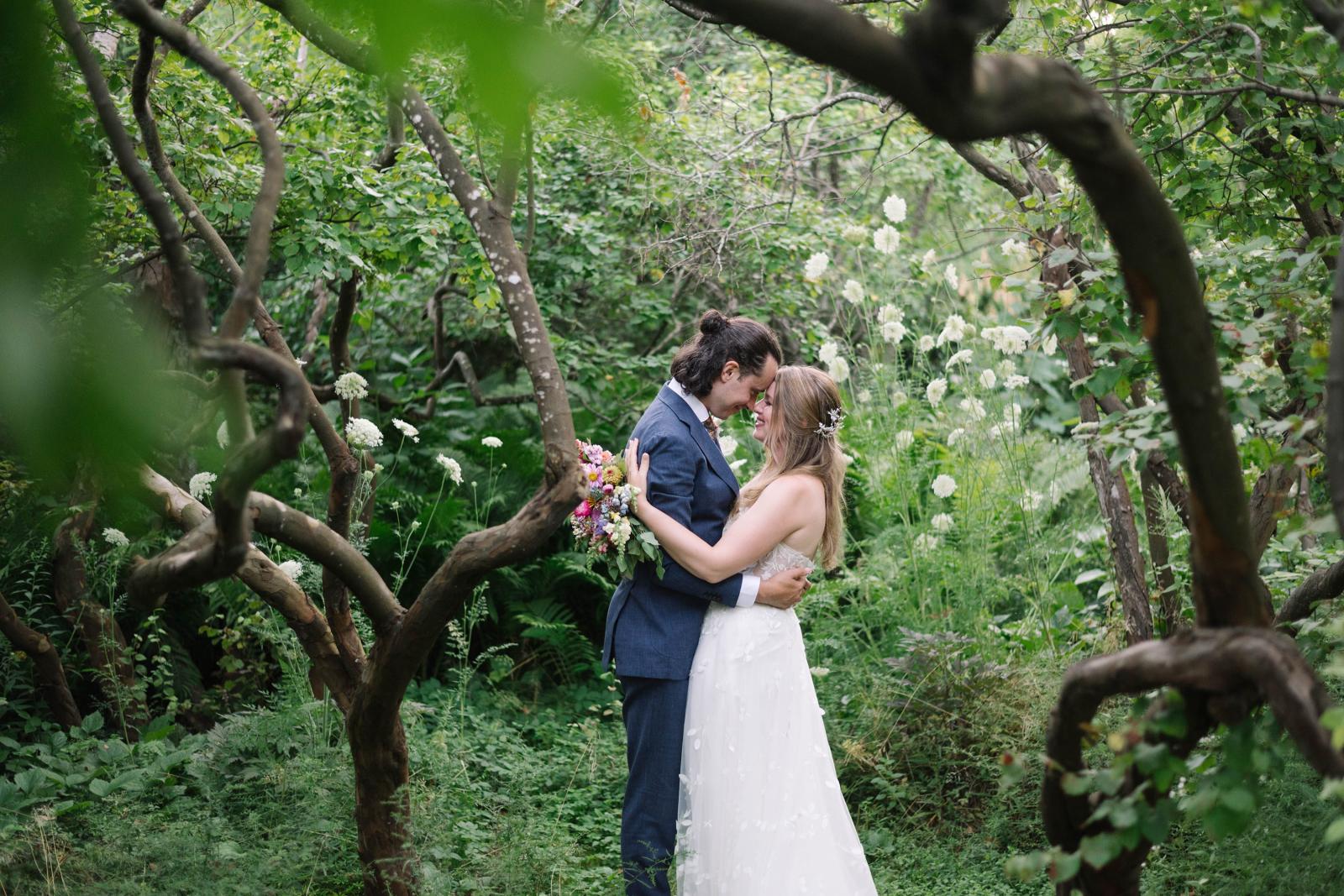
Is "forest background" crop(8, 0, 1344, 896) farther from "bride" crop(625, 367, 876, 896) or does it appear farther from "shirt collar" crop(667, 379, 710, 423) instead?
"shirt collar" crop(667, 379, 710, 423)

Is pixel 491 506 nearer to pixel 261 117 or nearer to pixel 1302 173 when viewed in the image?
pixel 1302 173

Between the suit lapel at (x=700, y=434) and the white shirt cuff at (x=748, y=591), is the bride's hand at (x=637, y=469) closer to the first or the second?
the suit lapel at (x=700, y=434)

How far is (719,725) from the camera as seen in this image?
3.81m

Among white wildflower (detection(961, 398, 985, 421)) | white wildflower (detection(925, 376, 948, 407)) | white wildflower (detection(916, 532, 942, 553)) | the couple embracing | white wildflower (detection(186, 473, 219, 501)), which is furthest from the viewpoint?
white wildflower (detection(916, 532, 942, 553))

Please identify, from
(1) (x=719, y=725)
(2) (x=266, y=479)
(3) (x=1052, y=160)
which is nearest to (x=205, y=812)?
(1) (x=719, y=725)

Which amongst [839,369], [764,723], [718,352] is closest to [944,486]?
[839,369]

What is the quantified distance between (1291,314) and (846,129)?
546 centimetres

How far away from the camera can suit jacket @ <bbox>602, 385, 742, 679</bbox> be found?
3816mm

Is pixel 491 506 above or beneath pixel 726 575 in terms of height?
above

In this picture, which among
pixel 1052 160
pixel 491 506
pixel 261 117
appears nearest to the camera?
pixel 261 117

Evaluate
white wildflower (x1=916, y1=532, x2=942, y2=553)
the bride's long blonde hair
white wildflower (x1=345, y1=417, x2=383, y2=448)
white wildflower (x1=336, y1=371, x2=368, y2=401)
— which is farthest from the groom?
white wildflower (x1=916, y1=532, x2=942, y2=553)

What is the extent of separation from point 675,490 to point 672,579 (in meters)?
0.30

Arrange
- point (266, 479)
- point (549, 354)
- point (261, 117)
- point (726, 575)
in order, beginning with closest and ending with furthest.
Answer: point (261, 117), point (549, 354), point (726, 575), point (266, 479)

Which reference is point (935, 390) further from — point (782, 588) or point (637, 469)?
point (637, 469)
